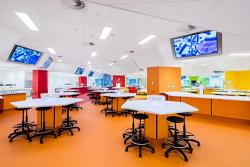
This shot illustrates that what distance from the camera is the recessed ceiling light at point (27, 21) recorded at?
3.98 m

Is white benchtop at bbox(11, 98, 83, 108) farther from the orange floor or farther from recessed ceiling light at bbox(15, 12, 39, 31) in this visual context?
recessed ceiling light at bbox(15, 12, 39, 31)

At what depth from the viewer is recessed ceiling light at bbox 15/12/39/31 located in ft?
13.1

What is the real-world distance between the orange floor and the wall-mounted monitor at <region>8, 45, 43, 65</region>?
4.39 metres

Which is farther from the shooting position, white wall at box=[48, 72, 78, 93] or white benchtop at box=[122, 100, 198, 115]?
white wall at box=[48, 72, 78, 93]

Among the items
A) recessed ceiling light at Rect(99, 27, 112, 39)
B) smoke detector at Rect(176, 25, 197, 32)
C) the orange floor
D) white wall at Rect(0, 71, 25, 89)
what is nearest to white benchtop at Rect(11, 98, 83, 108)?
the orange floor

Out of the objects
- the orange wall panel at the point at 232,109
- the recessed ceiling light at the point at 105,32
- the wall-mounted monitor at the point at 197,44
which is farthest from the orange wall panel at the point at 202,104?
the recessed ceiling light at the point at 105,32

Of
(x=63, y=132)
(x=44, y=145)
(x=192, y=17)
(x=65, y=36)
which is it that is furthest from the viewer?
(x=65, y=36)

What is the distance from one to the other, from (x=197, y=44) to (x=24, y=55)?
346 inches

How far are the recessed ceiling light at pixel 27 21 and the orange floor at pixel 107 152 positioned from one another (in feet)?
11.2

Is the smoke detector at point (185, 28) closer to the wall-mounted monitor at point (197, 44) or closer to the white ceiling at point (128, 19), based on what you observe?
the white ceiling at point (128, 19)

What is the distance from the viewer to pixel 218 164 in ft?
8.77

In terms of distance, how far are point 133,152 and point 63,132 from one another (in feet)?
8.11

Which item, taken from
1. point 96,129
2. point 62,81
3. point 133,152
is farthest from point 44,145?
point 62,81

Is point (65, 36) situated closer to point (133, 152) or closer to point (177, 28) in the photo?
point (177, 28)
